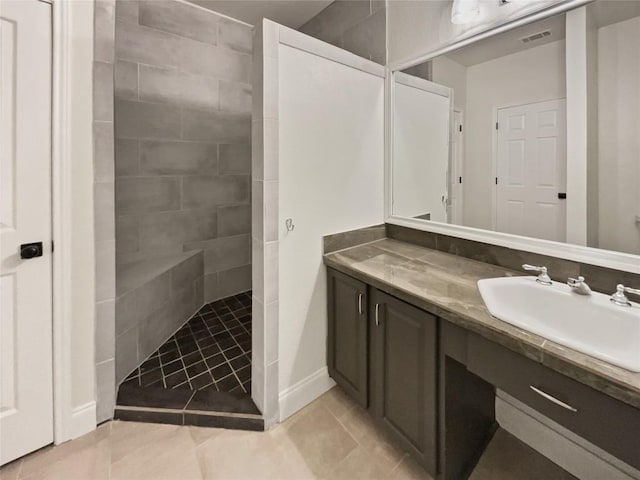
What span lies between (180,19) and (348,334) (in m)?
2.72

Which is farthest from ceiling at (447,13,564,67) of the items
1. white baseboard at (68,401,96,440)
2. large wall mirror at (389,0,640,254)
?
A: white baseboard at (68,401,96,440)

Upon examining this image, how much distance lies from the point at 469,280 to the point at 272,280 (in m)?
0.91

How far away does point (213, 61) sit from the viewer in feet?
9.18

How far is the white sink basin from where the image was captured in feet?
3.13

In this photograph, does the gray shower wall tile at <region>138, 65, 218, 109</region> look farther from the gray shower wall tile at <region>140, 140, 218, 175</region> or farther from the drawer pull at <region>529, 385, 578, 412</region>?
the drawer pull at <region>529, 385, 578, 412</region>

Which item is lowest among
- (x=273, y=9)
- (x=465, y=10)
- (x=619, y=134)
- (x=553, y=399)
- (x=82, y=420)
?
(x=82, y=420)

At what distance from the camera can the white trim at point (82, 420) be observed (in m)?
1.56

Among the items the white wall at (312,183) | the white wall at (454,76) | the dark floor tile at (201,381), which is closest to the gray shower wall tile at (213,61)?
the white wall at (312,183)

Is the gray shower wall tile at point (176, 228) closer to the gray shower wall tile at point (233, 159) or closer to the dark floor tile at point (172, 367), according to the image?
the gray shower wall tile at point (233, 159)

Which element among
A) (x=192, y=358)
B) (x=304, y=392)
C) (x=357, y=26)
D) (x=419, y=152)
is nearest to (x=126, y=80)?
(x=357, y=26)

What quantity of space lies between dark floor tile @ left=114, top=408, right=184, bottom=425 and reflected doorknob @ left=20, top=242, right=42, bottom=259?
0.89 meters

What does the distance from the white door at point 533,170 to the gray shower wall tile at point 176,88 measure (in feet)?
7.50

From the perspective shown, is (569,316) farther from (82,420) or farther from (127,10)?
(127,10)

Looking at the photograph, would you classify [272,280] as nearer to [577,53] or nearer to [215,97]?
[577,53]
